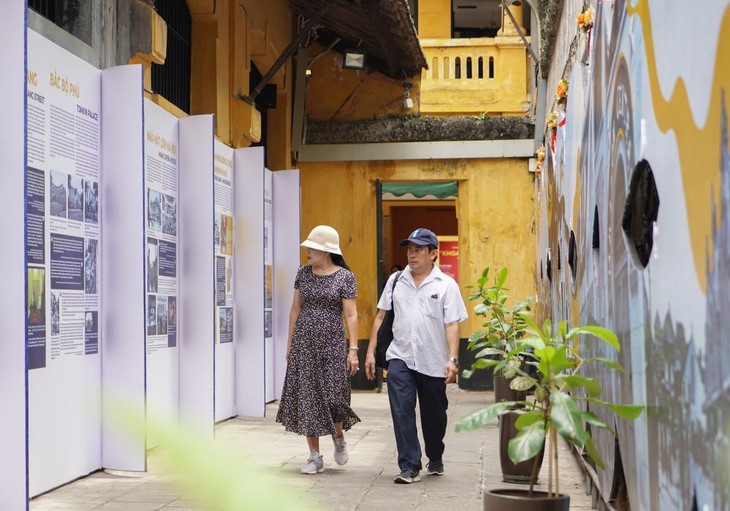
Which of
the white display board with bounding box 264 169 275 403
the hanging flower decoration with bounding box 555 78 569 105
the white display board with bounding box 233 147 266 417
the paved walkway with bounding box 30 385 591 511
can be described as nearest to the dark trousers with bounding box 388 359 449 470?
the paved walkway with bounding box 30 385 591 511

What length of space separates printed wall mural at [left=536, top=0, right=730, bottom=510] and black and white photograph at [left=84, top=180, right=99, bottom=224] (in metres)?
3.30

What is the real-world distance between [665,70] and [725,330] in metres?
1.10

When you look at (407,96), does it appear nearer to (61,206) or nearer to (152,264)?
(152,264)

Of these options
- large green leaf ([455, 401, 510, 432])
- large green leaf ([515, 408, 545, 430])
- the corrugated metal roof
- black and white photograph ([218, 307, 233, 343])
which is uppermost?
the corrugated metal roof

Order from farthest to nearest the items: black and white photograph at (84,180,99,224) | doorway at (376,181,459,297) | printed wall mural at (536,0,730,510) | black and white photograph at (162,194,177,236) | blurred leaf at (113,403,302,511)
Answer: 1. doorway at (376,181,459,297)
2. black and white photograph at (162,194,177,236)
3. black and white photograph at (84,180,99,224)
4. printed wall mural at (536,0,730,510)
5. blurred leaf at (113,403,302,511)

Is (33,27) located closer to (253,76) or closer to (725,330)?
(725,330)

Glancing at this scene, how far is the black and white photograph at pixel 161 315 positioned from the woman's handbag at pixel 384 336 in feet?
6.83

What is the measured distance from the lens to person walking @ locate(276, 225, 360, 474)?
26.3ft

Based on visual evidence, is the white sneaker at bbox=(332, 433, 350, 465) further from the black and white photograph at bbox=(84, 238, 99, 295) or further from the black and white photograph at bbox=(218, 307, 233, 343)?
the black and white photograph at bbox=(218, 307, 233, 343)

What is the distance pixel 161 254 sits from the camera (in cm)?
922

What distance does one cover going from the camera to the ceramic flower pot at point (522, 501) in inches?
150

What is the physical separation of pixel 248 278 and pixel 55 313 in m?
5.17

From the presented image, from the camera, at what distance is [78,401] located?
7.29 meters

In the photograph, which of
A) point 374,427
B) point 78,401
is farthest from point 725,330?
point 374,427
